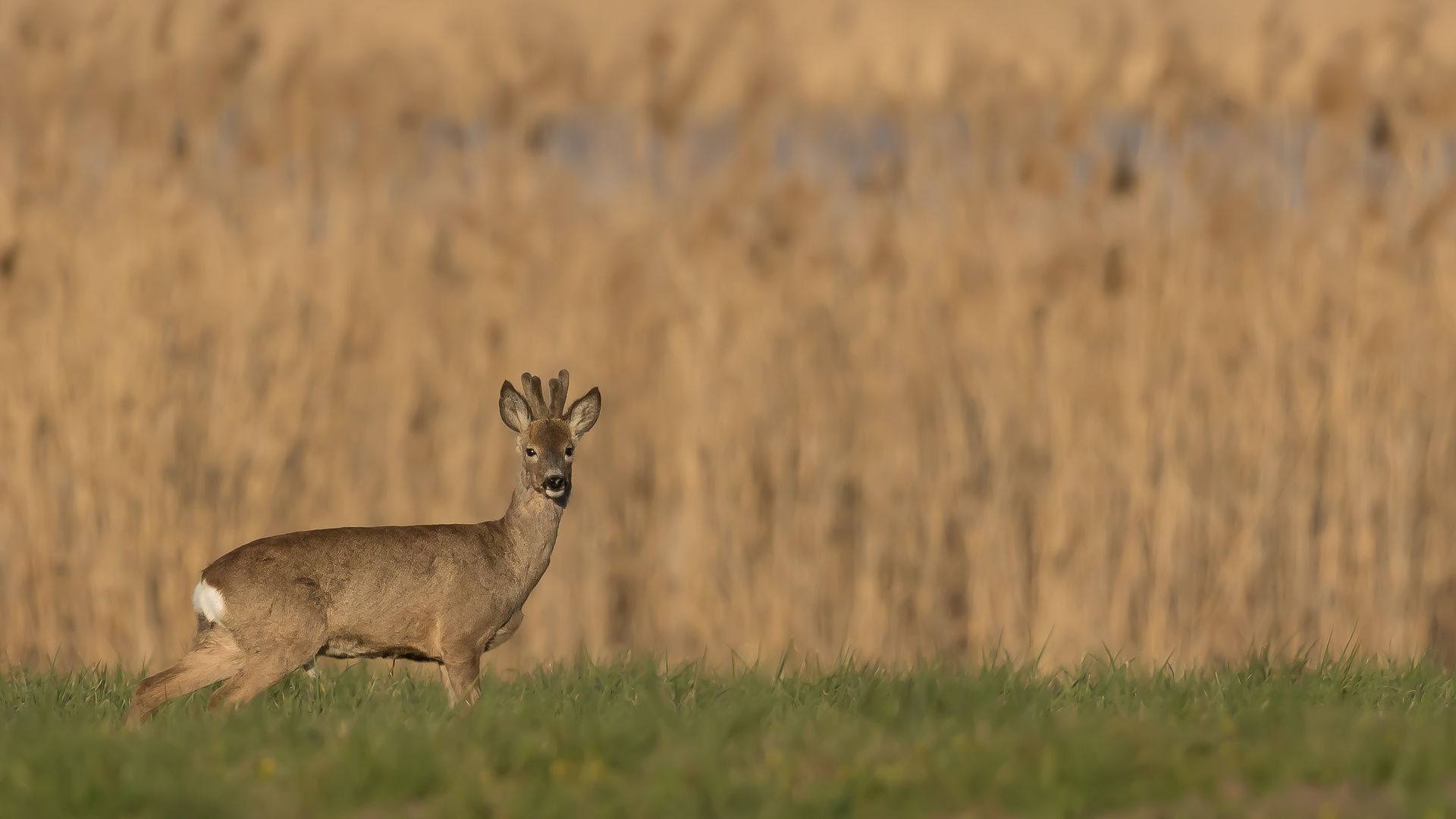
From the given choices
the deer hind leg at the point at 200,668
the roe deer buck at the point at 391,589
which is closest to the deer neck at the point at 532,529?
the roe deer buck at the point at 391,589

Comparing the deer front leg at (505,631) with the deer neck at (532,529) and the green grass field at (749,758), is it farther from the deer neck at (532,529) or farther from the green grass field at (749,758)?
the green grass field at (749,758)

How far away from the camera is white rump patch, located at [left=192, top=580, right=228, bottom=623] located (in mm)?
5809

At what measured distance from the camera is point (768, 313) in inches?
363

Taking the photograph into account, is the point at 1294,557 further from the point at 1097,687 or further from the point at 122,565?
the point at 122,565

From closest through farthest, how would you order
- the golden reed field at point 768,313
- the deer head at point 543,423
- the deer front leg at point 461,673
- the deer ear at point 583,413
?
the deer front leg at point 461,673, the deer head at point 543,423, the deer ear at point 583,413, the golden reed field at point 768,313

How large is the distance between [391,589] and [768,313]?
11.9 feet

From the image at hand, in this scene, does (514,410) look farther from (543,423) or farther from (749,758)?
(749,758)

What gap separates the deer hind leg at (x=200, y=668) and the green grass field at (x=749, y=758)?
0.13 meters

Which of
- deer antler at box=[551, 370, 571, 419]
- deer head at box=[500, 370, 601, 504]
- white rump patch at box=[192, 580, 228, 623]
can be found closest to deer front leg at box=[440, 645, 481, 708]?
deer head at box=[500, 370, 601, 504]

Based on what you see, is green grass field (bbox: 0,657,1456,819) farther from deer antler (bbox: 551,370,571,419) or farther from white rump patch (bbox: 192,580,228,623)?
deer antler (bbox: 551,370,571,419)

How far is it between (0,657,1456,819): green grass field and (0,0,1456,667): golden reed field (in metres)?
2.88

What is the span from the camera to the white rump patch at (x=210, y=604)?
19.1 feet

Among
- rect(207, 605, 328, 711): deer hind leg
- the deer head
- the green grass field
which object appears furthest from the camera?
the deer head

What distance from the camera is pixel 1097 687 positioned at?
649 cm
